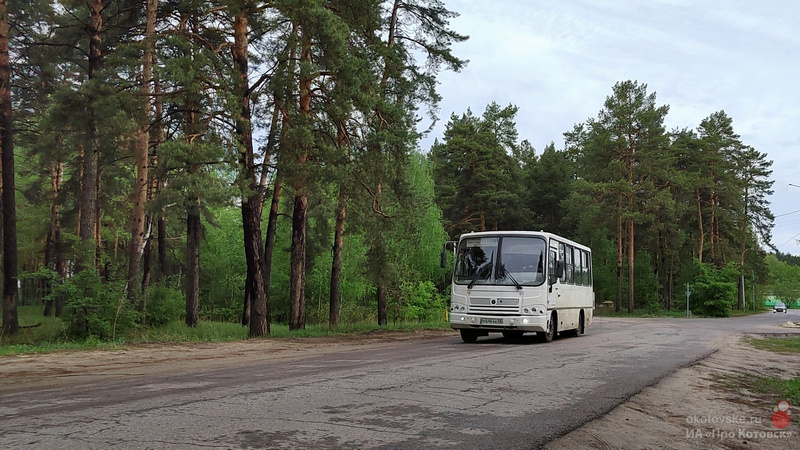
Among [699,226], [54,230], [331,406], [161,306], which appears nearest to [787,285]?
[699,226]

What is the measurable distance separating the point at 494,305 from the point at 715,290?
43417 millimetres

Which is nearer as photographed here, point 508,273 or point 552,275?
point 508,273

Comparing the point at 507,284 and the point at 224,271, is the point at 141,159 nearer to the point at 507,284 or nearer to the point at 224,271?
the point at 507,284

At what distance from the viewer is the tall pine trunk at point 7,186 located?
65.2 feet

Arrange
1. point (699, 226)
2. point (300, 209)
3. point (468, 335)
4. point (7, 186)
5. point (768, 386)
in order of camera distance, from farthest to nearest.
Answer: point (699, 226) → point (300, 209) → point (7, 186) → point (468, 335) → point (768, 386)

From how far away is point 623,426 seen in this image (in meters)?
6.30

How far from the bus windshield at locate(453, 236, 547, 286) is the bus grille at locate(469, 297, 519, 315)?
1.60 ft

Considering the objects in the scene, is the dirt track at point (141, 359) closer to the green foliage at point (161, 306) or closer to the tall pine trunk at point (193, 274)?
the green foliage at point (161, 306)

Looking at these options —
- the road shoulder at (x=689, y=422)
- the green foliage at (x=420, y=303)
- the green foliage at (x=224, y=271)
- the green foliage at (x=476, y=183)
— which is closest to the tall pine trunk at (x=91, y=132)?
the road shoulder at (x=689, y=422)

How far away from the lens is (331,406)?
6.73 m

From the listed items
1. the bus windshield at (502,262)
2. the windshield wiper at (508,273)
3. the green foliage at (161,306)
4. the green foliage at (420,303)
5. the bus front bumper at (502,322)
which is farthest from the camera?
the green foliage at (420,303)

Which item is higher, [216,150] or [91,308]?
[216,150]

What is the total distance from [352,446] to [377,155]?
1609cm

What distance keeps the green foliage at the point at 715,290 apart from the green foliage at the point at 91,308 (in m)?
50.2
